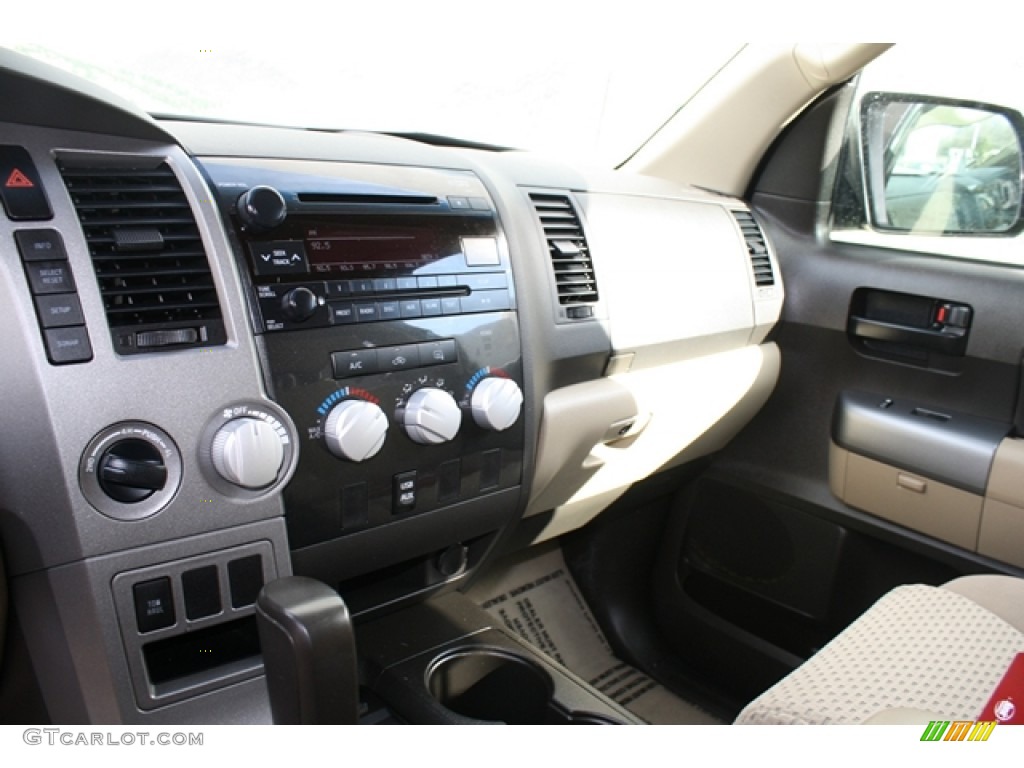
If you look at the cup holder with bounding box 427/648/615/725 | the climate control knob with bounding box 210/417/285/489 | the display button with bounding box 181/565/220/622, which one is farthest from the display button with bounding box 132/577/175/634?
the cup holder with bounding box 427/648/615/725

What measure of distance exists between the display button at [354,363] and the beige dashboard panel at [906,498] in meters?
1.17

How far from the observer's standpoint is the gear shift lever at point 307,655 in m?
0.80

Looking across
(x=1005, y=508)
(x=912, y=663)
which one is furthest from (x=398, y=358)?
(x=1005, y=508)

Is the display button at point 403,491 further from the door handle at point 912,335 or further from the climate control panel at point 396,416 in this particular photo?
the door handle at point 912,335

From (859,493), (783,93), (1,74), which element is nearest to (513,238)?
(1,74)

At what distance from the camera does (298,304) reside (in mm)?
1028

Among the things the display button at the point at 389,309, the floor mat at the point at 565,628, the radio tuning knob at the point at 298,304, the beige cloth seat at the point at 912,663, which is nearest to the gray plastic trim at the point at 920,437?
the beige cloth seat at the point at 912,663

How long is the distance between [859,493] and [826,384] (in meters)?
0.25

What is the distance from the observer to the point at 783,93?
1872 mm

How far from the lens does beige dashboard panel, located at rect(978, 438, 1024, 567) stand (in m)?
1.59

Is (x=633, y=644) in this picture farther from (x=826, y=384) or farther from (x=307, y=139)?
(x=307, y=139)

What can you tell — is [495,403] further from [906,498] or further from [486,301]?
[906,498]

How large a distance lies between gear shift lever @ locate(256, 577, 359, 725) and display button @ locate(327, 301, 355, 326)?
1.17ft

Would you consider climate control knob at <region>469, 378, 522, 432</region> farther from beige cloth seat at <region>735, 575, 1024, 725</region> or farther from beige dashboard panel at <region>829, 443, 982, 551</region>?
beige dashboard panel at <region>829, 443, 982, 551</region>
